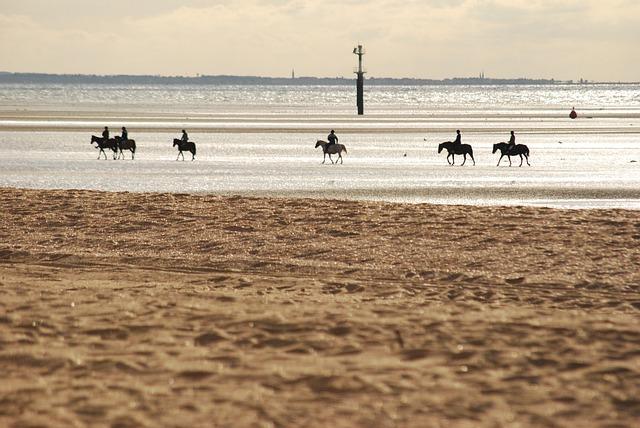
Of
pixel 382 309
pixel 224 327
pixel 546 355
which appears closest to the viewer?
pixel 546 355

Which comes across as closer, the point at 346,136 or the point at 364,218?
the point at 364,218

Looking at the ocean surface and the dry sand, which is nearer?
the dry sand

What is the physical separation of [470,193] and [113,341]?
57.8 feet

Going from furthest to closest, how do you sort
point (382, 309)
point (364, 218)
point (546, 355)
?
1. point (364, 218)
2. point (382, 309)
3. point (546, 355)

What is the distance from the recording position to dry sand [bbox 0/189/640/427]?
8.10m

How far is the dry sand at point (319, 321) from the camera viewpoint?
810cm

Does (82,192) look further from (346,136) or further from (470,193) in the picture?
(346,136)

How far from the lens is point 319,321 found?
1098 cm

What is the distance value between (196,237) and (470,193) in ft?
36.3

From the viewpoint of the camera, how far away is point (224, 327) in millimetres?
10695

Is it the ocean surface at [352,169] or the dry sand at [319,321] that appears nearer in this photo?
the dry sand at [319,321]

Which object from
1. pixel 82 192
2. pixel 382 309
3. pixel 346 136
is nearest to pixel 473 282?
pixel 382 309

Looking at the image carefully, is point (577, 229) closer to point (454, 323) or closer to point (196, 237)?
point (196, 237)

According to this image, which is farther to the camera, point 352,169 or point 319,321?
point 352,169
